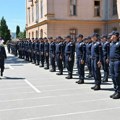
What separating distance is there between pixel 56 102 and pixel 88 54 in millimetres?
6161

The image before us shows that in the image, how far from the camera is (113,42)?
11.8 m

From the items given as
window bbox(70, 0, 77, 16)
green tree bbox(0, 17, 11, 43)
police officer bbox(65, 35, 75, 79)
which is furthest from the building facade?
green tree bbox(0, 17, 11, 43)

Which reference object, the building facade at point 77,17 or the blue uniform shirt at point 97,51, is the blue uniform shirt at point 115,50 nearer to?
the blue uniform shirt at point 97,51

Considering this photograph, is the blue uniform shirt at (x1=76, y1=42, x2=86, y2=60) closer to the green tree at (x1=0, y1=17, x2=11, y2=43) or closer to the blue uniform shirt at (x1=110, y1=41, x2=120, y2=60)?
the blue uniform shirt at (x1=110, y1=41, x2=120, y2=60)

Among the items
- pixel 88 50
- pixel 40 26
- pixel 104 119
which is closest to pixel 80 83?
pixel 88 50

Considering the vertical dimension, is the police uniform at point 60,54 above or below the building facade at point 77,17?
below

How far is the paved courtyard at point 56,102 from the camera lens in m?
9.32

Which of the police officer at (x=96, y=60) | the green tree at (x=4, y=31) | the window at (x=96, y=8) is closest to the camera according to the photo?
the police officer at (x=96, y=60)

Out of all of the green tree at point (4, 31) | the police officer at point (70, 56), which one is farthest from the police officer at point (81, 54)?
the green tree at point (4, 31)

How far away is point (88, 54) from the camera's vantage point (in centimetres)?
1695

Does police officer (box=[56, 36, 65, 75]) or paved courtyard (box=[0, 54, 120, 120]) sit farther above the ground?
police officer (box=[56, 36, 65, 75])

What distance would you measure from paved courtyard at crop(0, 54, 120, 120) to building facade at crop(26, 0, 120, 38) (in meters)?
30.4

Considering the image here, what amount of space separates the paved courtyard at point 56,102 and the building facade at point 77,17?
30.4 metres

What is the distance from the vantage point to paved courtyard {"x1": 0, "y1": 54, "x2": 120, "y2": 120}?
9320 millimetres
